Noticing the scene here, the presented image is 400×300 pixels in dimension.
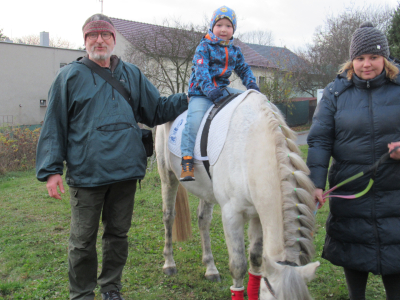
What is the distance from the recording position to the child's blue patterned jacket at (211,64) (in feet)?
10.4

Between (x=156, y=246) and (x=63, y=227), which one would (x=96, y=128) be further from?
(x=63, y=227)

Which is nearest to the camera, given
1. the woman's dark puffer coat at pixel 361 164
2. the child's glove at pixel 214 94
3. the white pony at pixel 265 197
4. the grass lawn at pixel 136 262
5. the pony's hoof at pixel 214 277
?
the white pony at pixel 265 197

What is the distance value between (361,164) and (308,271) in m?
0.88

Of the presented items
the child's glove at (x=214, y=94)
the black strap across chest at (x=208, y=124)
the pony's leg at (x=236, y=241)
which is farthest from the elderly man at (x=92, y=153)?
the pony's leg at (x=236, y=241)

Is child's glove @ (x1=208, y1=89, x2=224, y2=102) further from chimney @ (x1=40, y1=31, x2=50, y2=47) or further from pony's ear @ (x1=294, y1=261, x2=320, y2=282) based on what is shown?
chimney @ (x1=40, y1=31, x2=50, y2=47)

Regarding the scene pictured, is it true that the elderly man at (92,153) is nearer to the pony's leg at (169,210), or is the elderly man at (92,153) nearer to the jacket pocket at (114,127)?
the jacket pocket at (114,127)

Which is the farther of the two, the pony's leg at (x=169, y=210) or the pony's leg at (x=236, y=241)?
the pony's leg at (x=169, y=210)

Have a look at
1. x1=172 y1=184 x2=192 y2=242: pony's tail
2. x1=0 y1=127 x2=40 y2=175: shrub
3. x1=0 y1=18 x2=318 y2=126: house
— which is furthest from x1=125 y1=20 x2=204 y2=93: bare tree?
x1=172 y1=184 x2=192 y2=242: pony's tail

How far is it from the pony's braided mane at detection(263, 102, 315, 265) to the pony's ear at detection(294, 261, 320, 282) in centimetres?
11

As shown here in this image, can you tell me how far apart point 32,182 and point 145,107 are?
740 cm

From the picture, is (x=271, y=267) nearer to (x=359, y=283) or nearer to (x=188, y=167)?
(x=359, y=283)

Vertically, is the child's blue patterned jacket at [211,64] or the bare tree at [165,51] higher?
the bare tree at [165,51]

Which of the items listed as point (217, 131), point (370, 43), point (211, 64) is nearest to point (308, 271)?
point (217, 131)

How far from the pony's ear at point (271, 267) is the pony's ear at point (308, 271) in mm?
97
